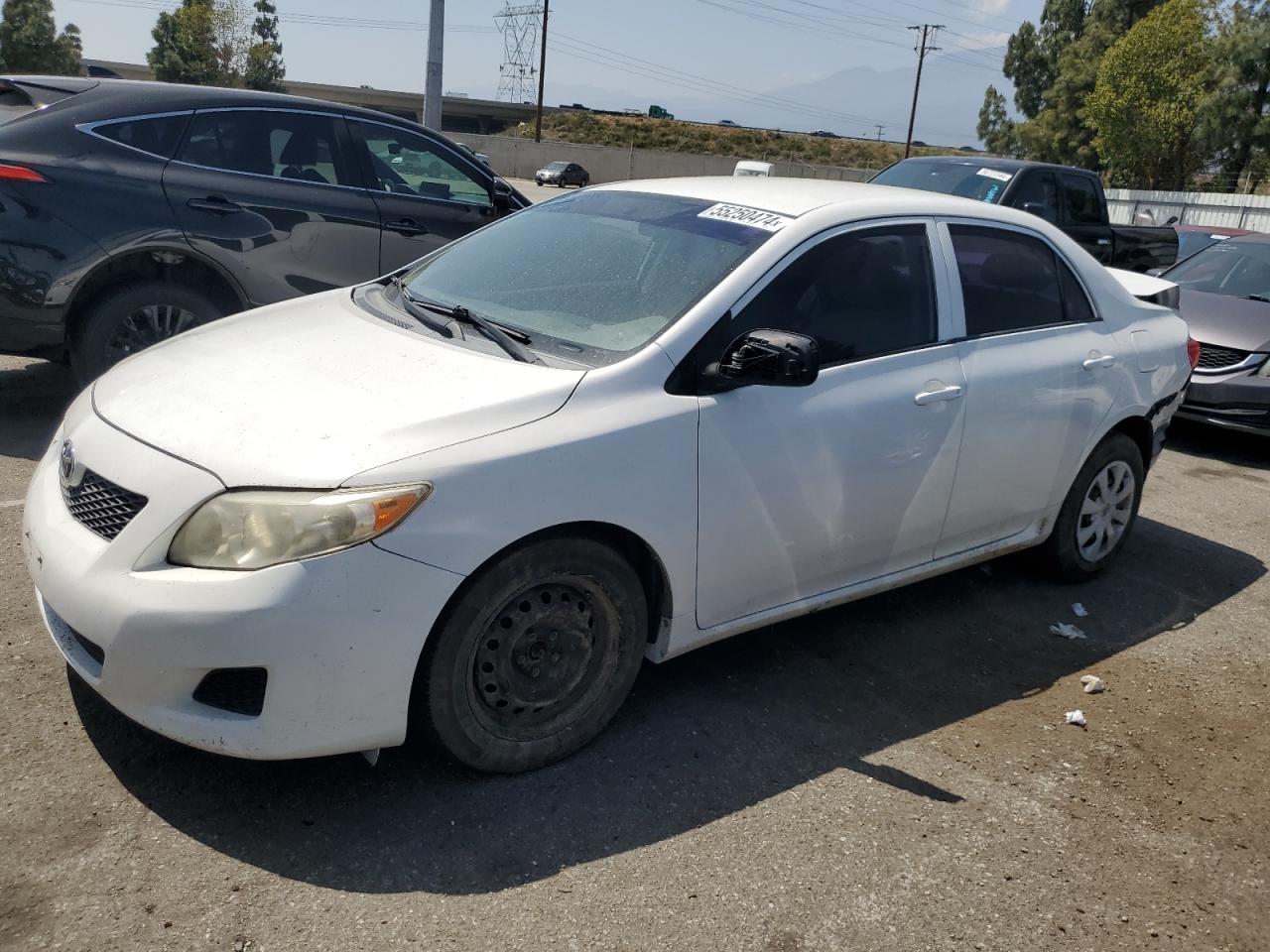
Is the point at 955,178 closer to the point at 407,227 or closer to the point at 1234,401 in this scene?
the point at 1234,401

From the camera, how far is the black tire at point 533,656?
116 inches

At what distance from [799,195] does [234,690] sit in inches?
103

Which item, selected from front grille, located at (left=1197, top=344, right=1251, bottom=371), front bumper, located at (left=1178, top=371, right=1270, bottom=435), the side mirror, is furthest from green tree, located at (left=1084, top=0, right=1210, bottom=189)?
the side mirror

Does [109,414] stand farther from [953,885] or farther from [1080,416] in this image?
[1080,416]

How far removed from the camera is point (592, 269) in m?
3.92

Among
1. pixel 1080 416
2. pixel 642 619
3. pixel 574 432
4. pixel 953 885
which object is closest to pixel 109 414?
pixel 574 432

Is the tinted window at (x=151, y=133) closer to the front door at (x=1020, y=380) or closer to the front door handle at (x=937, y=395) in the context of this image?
the front door at (x=1020, y=380)

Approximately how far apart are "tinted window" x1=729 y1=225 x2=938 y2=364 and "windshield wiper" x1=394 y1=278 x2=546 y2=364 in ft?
2.21

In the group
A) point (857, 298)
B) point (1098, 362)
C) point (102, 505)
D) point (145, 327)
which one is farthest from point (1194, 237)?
point (102, 505)

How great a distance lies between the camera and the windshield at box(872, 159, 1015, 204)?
421 inches

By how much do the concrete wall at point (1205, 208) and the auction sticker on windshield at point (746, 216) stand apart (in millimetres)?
27626

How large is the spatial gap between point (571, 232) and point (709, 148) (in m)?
78.6

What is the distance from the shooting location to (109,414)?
322cm

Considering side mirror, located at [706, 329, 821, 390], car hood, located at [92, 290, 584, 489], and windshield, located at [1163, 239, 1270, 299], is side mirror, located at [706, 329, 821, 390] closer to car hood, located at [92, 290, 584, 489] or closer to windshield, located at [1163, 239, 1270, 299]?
car hood, located at [92, 290, 584, 489]
